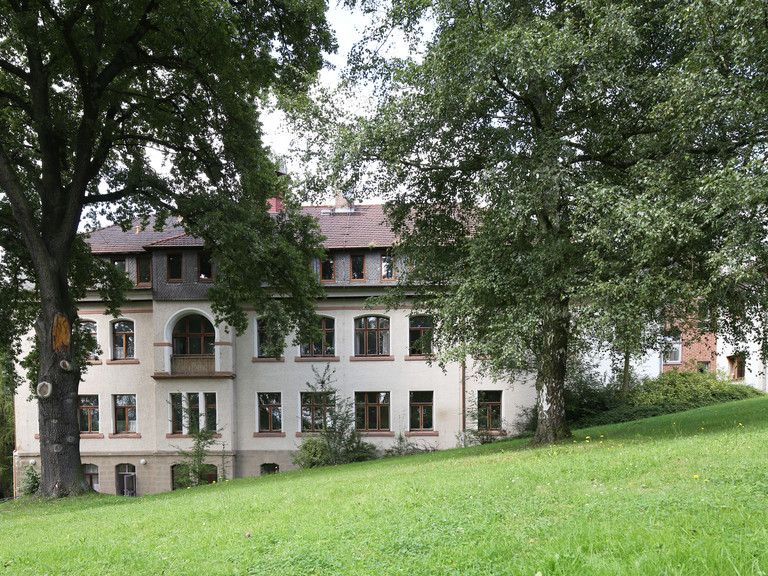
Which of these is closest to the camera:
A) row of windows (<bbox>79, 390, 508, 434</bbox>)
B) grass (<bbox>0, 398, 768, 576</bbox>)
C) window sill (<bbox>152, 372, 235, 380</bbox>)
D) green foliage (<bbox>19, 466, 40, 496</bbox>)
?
grass (<bbox>0, 398, 768, 576</bbox>)

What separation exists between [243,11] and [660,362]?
83.9 ft

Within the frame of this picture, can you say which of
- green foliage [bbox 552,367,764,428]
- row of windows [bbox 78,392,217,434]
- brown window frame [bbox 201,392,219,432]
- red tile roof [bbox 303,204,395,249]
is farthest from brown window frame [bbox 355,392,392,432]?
green foliage [bbox 552,367,764,428]

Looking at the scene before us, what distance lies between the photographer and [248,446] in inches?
1087

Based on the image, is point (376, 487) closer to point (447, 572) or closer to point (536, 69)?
point (447, 572)

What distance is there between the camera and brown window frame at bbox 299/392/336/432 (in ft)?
89.4

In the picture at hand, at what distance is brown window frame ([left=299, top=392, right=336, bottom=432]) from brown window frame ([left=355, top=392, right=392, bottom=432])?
5.39 ft

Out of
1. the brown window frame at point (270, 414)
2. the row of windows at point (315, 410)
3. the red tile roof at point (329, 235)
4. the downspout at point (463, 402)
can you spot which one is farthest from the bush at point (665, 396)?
the brown window frame at point (270, 414)

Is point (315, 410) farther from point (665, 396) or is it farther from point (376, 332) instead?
point (665, 396)

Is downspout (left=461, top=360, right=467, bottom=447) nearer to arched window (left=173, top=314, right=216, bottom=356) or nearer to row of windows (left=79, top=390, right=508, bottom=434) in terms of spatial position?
row of windows (left=79, top=390, right=508, bottom=434)

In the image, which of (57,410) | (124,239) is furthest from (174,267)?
(57,410)

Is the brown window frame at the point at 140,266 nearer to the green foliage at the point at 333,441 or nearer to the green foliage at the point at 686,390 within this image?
the green foliage at the point at 333,441

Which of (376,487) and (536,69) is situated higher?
(536,69)

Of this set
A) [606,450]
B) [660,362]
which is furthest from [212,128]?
[660,362]

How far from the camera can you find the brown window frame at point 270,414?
1098 inches
